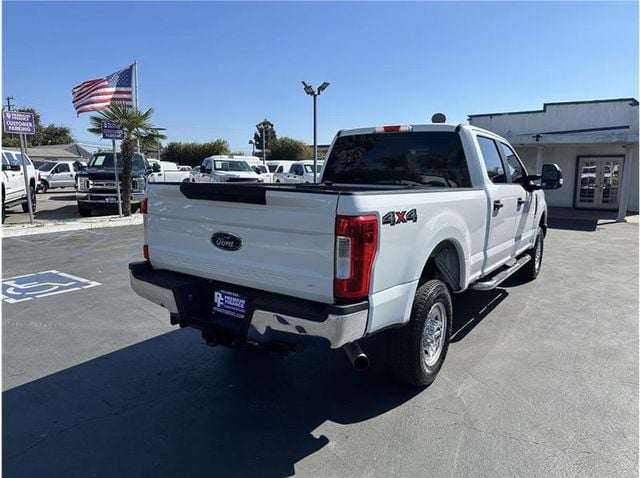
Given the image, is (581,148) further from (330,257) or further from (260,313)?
(260,313)

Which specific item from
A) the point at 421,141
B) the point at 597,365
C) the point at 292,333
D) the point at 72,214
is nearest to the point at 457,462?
the point at 292,333

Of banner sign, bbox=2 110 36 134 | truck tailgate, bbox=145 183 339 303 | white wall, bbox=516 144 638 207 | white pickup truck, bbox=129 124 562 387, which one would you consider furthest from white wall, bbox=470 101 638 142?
truck tailgate, bbox=145 183 339 303

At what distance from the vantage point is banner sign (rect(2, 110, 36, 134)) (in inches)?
424

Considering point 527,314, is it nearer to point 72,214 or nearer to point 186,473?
point 186,473

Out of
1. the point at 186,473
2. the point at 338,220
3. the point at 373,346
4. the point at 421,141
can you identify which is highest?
the point at 421,141

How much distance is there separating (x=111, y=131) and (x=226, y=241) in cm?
1153

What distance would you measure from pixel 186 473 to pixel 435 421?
1640 mm

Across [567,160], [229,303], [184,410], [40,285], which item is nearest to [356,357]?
[229,303]

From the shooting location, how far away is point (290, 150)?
58938mm

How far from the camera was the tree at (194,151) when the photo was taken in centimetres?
5744

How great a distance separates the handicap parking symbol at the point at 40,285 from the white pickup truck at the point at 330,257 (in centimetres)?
316

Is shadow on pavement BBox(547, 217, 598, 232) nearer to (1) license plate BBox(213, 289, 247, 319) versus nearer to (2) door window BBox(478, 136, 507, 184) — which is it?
(2) door window BBox(478, 136, 507, 184)

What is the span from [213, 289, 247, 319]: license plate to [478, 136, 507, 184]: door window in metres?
2.95

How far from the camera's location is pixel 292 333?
2.90 metres
